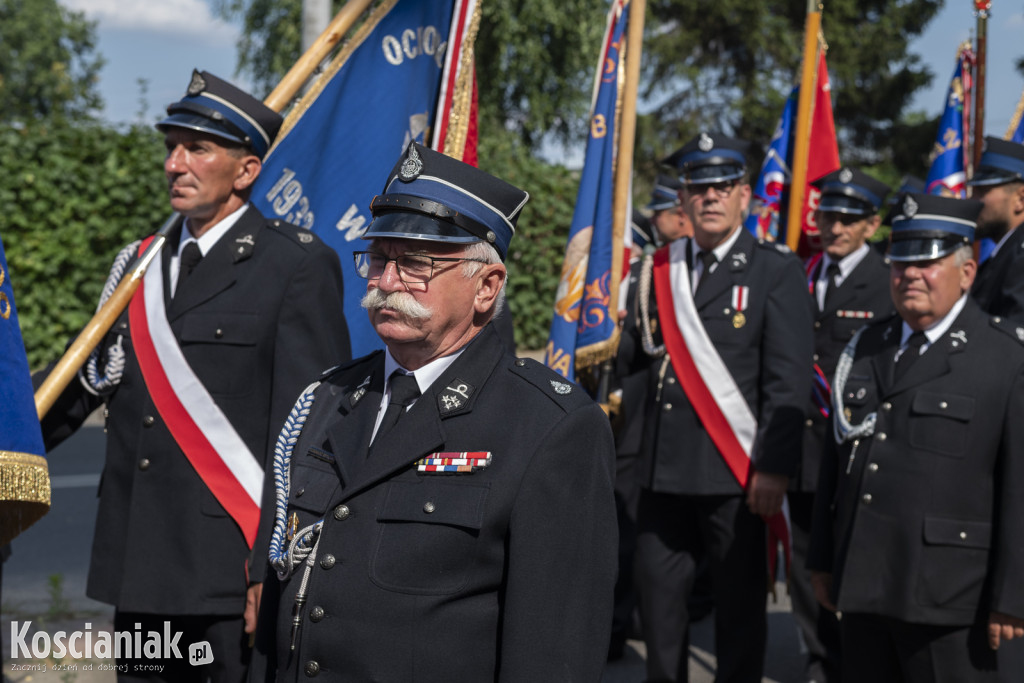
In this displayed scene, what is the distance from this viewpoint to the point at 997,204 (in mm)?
4844

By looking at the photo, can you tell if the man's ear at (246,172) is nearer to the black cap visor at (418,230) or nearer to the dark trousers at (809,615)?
the black cap visor at (418,230)

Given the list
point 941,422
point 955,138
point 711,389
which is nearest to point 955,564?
point 941,422

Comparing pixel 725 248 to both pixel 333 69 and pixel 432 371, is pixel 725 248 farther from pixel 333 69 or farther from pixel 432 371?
pixel 432 371

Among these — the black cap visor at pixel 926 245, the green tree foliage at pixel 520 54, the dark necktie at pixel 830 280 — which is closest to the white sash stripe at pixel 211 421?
the black cap visor at pixel 926 245

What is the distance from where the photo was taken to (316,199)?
3973 mm

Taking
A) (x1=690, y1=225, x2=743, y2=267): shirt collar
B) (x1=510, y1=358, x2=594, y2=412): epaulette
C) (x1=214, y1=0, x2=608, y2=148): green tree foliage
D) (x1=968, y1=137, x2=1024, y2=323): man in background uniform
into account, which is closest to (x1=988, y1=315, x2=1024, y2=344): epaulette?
(x1=968, y1=137, x2=1024, y2=323): man in background uniform

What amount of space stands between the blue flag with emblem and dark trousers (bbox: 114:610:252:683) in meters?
1.15

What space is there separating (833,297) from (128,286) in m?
4.02

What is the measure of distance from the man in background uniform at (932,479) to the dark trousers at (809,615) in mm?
1197

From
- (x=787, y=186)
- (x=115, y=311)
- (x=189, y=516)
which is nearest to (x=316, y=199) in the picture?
(x=115, y=311)

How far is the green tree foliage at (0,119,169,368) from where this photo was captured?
39.1ft

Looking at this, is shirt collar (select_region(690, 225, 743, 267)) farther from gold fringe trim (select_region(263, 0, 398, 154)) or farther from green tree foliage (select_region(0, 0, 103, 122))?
green tree foliage (select_region(0, 0, 103, 122))

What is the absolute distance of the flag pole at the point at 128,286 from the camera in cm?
319

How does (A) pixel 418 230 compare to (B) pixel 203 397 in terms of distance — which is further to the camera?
(B) pixel 203 397
